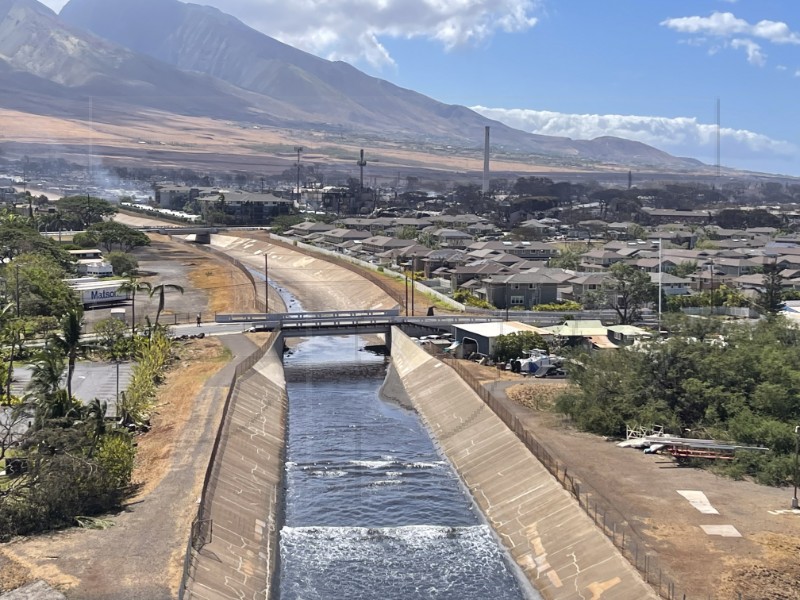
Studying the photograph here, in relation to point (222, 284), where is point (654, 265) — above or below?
above

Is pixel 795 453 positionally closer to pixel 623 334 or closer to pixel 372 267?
pixel 623 334

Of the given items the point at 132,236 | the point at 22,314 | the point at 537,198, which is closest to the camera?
the point at 22,314

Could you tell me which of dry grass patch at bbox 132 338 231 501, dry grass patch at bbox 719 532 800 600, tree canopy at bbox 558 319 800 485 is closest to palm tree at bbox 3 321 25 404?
dry grass patch at bbox 132 338 231 501

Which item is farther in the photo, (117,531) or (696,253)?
(696,253)

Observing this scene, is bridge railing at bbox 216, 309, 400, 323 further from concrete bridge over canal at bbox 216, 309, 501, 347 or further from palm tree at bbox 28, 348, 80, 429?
palm tree at bbox 28, 348, 80, 429

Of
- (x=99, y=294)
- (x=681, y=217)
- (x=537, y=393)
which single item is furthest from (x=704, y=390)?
(x=681, y=217)

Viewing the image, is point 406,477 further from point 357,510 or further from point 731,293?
point 731,293

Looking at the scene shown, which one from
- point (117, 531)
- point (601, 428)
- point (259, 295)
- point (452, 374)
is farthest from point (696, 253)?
point (117, 531)
